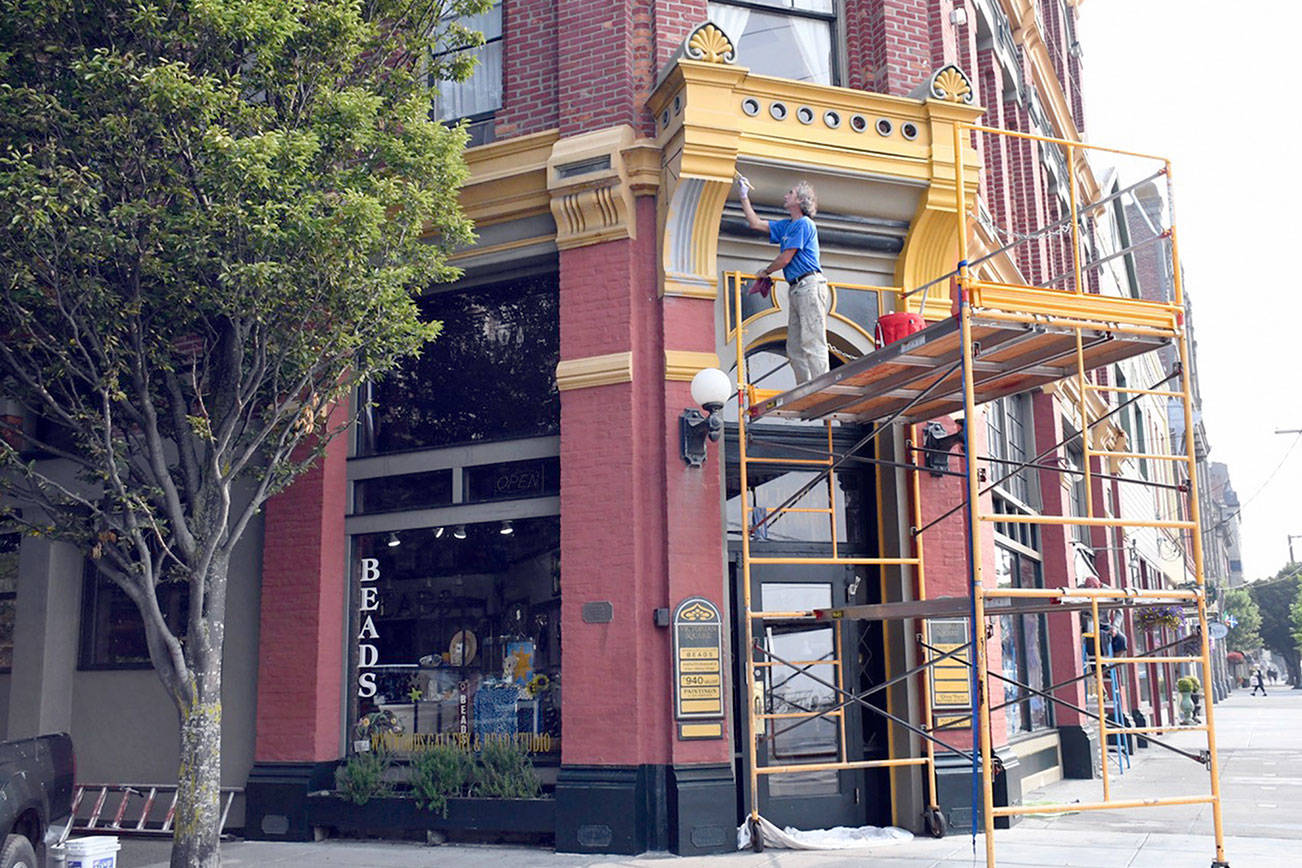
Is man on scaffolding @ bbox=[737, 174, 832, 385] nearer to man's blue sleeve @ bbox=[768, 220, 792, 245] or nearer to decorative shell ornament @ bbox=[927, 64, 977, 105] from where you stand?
man's blue sleeve @ bbox=[768, 220, 792, 245]

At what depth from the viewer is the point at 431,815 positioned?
430 inches

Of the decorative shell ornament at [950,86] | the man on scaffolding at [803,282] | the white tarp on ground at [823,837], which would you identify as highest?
the decorative shell ornament at [950,86]

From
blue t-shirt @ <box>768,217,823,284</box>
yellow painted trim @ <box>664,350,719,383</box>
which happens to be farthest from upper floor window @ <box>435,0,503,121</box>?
blue t-shirt @ <box>768,217,823,284</box>

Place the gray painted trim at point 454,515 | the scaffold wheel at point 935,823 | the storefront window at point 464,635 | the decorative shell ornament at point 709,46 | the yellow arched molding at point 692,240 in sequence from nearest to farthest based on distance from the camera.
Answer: the scaffold wheel at point 935,823, the decorative shell ornament at point 709,46, the yellow arched molding at point 692,240, the storefront window at point 464,635, the gray painted trim at point 454,515

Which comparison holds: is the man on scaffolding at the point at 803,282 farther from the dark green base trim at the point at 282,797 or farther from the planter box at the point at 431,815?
the dark green base trim at the point at 282,797

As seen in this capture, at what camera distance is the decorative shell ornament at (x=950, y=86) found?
37.9 ft

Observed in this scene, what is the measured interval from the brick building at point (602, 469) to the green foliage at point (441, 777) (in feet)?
1.27

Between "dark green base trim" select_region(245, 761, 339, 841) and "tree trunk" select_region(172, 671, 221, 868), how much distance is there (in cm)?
272

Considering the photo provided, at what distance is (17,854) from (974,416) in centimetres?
779

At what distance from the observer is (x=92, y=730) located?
42.5 ft

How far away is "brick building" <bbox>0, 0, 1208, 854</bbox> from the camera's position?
→ 10500 millimetres

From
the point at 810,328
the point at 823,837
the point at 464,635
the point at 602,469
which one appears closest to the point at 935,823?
the point at 823,837

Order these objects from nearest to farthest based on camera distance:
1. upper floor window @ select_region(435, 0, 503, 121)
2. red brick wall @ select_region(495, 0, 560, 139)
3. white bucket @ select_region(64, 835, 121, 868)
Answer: white bucket @ select_region(64, 835, 121, 868)
red brick wall @ select_region(495, 0, 560, 139)
upper floor window @ select_region(435, 0, 503, 121)

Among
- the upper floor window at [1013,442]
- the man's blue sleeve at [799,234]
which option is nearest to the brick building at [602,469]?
the man's blue sleeve at [799,234]
